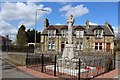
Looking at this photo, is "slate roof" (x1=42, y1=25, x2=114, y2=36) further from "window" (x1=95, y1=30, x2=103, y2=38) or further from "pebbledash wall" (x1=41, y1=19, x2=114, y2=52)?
"window" (x1=95, y1=30, x2=103, y2=38)

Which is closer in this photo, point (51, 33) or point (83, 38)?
point (83, 38)

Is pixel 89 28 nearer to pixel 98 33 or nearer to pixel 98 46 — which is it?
pixel 98 33

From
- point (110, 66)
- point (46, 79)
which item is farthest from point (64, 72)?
point (110, 66)

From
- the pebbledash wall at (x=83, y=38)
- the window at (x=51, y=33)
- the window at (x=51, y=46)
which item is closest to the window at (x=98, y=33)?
the pebbledash wall at (x=83, y=38)

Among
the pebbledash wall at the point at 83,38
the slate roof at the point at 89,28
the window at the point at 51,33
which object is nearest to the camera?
the pebbledash wall at the point at 83,38

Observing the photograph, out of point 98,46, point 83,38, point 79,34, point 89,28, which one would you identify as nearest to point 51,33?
point 79,34

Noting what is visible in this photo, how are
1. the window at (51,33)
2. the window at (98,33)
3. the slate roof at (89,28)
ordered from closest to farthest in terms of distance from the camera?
the window at (98,33) < the slate roof at (89,28) < the window at (51,33)

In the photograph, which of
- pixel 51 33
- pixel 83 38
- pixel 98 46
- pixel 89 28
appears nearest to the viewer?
pixel 98 46

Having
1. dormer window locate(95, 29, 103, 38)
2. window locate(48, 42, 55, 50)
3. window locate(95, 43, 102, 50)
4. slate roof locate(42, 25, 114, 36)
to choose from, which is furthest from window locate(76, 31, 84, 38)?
window locate(48, 42, 55, 50)

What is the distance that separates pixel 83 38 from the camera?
52312 mm

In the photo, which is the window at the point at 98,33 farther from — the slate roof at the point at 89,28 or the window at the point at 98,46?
the window at the point at 98,46

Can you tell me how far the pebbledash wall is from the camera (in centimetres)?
5156

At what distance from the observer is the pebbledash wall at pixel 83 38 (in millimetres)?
51562

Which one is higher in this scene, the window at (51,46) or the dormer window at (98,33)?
the dormer window at (98,33)
